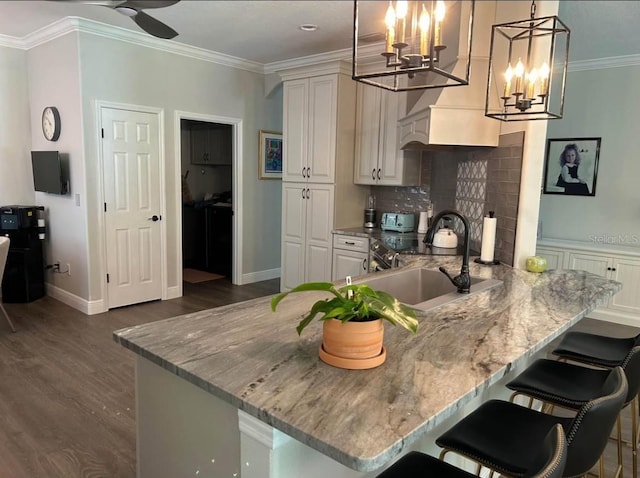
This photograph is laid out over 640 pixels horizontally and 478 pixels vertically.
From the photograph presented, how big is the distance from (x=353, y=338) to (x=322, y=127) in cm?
366

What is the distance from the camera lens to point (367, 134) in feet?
15.3

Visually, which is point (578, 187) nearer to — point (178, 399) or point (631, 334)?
point (631, 334)

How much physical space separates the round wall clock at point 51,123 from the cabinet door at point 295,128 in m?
2.14

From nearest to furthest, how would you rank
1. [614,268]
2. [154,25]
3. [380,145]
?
[154,25] → [614,268] → [380,145]

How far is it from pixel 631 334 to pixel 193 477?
4.12 meters

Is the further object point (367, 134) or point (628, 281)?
point (367, 134)

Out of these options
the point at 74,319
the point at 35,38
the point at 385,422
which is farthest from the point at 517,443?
the point at 35,38

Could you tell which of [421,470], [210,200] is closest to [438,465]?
[421,470]

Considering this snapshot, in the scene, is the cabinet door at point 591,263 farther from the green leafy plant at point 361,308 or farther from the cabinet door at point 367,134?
the green leafy plant at point 361,308

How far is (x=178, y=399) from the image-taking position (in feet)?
4.69

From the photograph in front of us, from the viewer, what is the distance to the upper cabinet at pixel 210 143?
6.34m

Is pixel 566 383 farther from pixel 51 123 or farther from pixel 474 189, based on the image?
pixel 51 123

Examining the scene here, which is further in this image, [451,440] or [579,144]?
[579,144]

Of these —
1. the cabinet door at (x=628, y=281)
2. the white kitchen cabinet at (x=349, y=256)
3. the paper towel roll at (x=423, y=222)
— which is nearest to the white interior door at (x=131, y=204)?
the white kitchen cabinet at (x=349, y=256)
